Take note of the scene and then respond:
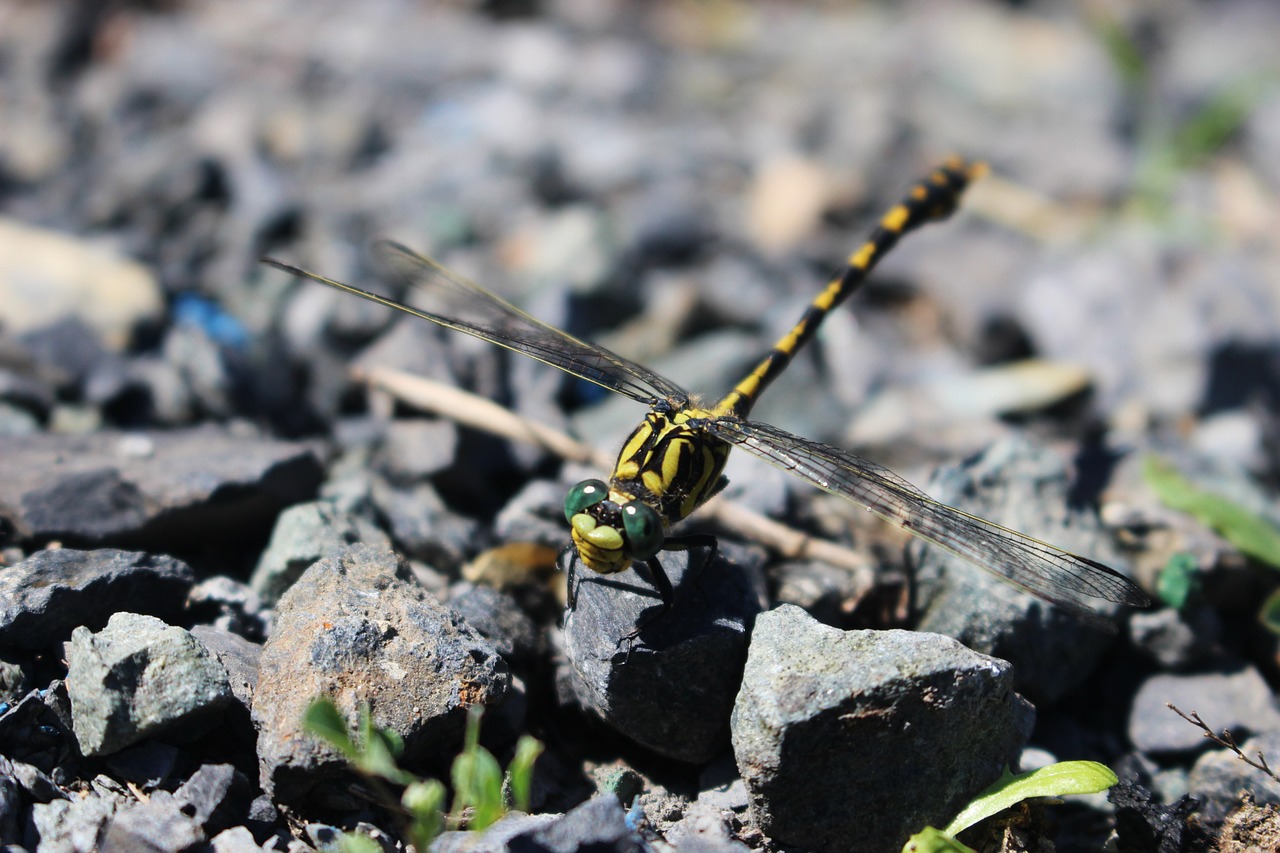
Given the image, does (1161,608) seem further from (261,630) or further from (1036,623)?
(261,630)

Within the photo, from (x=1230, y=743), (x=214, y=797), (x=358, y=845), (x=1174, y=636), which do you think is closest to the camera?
(x=358, y=845)

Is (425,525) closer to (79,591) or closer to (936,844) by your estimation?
(79,591)

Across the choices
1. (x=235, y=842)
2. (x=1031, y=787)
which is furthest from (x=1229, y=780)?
(x=235, y=842)

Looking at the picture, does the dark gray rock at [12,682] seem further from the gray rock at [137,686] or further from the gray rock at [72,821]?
the gray rock at [72,821]

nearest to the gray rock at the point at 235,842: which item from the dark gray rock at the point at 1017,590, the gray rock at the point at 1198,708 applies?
the dark gray rock at the point at 1017,590

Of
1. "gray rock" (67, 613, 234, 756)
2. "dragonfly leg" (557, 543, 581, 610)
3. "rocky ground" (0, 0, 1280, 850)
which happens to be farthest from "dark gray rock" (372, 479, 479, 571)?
"gray rock" (67, 613, 234, 756)

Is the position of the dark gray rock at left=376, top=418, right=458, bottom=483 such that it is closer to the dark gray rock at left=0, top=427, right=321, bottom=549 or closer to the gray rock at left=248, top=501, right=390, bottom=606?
the dark gray rock at left=0, top=427, right=321, bottom=549
